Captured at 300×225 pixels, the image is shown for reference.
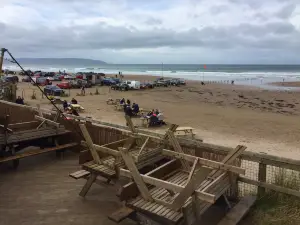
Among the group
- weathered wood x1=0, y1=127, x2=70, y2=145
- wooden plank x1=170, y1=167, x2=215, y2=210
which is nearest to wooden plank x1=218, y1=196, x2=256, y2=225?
wooden plank x1=170, y1=167, x2=215, y2=210

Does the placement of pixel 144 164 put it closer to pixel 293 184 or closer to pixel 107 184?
pixel 107 184

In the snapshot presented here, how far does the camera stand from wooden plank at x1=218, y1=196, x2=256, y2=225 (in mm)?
5164

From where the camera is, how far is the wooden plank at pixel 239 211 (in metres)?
5.16

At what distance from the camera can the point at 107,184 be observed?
620 cm

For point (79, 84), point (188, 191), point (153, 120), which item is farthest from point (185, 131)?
point (79, 84)

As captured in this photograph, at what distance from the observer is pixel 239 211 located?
17.8ft

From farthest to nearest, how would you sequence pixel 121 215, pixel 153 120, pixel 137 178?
pixel 153 120 → pixel 137 178 → pixel 121 215

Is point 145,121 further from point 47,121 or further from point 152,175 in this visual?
point 152,175

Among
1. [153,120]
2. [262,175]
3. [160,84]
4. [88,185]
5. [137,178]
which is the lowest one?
[153,120]

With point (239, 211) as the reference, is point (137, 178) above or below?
above

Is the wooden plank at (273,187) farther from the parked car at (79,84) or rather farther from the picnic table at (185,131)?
the parked car at (79,84)

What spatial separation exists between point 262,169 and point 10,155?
20.0 ft

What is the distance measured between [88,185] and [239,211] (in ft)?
9.39

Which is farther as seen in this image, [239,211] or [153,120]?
[153,120]
